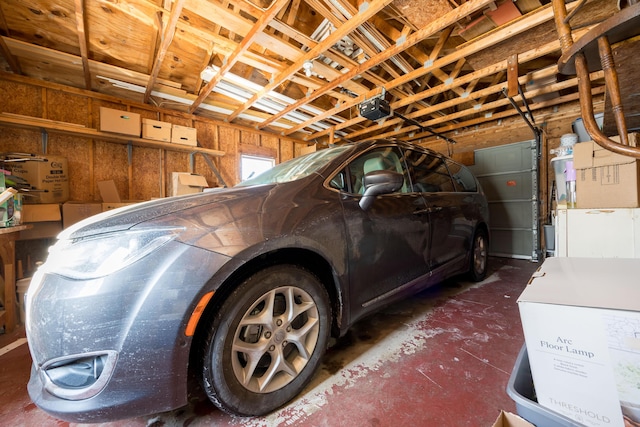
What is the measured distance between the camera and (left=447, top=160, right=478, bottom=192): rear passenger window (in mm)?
2663

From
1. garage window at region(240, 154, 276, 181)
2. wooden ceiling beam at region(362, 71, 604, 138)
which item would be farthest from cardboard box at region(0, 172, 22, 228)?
wooden ceiling beam at region(362, 71, 604, 138)

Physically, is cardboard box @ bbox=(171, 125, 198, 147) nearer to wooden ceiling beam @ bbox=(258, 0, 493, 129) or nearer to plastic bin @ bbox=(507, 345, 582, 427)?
wooden ceiling beam @ bbox=(258, 0, 493, 129)

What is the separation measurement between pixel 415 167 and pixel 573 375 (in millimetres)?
1710

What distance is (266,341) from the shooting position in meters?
1.09

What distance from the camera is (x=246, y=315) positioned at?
1.04 m

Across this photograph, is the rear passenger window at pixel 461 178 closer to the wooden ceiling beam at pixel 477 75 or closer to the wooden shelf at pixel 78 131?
the wooden ceiling beam at pixel 477 75

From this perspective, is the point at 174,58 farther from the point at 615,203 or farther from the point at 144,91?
the point at 615,203

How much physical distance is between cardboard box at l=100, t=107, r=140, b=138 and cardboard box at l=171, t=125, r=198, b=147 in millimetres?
488

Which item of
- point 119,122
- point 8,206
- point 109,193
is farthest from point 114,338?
point 119,122

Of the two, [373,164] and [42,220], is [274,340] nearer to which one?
[373,164]

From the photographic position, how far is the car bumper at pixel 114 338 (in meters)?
0.80

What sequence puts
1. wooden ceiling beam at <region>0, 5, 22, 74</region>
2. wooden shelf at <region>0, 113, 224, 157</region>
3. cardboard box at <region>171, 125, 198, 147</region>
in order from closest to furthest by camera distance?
wooden ceiling beam at <region>0, 5, 22, 74</region> < wooden shelf at <region>0, 113, 224, 157</region> < cardboard box at <region>171, 125, 198, 147</region>

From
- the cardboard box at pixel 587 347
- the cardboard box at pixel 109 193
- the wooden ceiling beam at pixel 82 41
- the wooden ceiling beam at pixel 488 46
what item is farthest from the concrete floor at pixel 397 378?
the wooden ceiling beam at pixel 82 41

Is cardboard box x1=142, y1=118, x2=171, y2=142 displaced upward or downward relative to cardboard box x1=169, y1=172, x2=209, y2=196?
upward
